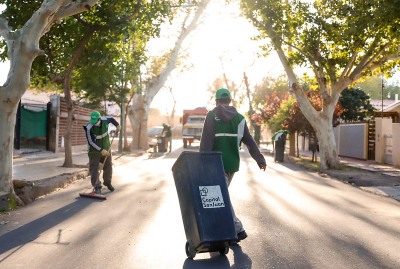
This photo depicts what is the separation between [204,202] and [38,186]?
240 inches

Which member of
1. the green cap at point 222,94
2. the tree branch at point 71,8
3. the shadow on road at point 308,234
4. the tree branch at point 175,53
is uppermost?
the tree branch at point 175,53

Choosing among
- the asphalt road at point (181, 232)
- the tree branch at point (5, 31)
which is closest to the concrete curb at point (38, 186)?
the asphalt road at point (181, 232)

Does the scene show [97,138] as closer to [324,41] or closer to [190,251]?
[190,251]

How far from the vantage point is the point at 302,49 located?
54.2ft

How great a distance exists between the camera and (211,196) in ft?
15.4

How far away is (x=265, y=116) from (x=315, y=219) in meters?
23.3

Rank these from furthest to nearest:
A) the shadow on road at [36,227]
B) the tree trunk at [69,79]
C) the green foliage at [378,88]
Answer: the green foliage at [378,88], the tree trunk at [69,79], the shadow on road at [36,227]

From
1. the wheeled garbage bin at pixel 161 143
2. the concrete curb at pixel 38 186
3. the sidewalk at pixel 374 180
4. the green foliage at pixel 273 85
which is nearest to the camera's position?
the concrete curb at pixel 38 186

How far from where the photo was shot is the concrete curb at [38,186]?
8914mm

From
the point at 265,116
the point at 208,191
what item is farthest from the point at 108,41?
the point at 265,116

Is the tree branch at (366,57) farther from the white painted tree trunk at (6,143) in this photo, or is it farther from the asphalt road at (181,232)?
the white painted tree trunk at (6,143)

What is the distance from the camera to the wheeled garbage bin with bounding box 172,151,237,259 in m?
4.59

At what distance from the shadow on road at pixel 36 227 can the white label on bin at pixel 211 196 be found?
7.66 feet

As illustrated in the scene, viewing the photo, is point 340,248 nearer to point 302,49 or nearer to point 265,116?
point 302,49
